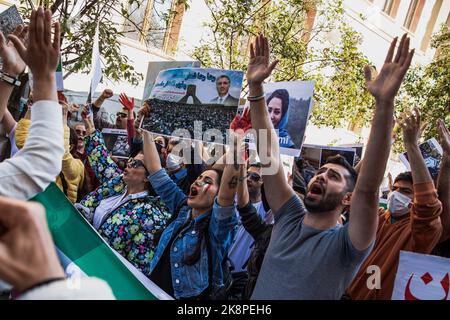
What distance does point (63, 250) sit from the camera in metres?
2.21

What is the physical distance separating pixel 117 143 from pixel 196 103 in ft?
6.52

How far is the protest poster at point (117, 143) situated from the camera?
4.56 metres

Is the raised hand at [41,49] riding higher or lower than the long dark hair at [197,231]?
higher

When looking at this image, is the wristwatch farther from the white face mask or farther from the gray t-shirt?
the white face mask

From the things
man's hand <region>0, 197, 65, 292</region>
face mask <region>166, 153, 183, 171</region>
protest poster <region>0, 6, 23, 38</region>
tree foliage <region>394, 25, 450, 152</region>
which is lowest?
face mask <region>166, 153, 183, 171</region>

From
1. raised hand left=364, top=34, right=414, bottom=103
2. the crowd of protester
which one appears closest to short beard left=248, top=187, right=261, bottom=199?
the crowd of protester

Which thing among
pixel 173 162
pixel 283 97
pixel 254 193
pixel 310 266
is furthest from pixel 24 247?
pixel 173 162

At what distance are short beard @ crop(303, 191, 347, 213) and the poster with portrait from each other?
806 mm

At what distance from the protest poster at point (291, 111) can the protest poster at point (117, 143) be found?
1.94 meters

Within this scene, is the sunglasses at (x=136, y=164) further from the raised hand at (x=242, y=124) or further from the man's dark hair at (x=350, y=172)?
the man's dark hair at (x=350, y=172)

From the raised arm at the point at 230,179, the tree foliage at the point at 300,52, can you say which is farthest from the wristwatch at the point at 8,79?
the tree foliage at the point at 300,52

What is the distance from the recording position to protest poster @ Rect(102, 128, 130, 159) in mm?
4559
